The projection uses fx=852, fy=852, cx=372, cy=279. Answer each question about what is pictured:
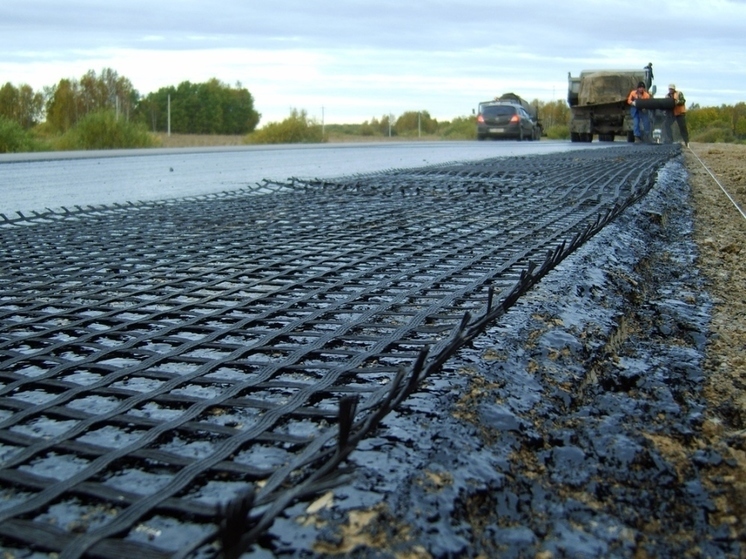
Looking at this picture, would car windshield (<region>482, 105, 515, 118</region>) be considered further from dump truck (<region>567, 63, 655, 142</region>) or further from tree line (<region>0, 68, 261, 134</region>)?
tree line (<region>0, 68, 261, 134</region>)

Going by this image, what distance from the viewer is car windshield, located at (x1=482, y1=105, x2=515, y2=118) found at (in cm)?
3041

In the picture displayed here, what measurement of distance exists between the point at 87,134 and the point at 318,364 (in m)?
19.8

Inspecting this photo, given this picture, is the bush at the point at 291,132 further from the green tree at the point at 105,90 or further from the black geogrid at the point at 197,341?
the black geogrid at the point at 197,341

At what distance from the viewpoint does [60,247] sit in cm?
389

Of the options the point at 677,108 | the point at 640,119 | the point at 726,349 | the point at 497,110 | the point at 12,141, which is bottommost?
the point at 726,349

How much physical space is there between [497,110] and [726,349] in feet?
94.5

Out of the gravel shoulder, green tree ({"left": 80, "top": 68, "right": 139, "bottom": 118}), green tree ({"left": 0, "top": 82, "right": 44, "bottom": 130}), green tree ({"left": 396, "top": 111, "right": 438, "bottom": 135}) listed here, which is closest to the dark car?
green tree ({"left": 80, "top": 68, "right": 139, "bottom": 118})

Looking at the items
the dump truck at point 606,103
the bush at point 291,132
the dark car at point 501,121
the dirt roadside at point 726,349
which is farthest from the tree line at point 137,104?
the dirt roadside at point 726,349

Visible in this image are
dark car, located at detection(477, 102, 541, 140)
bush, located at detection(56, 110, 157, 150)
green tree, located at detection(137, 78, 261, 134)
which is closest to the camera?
bush, located at detection(56, 110, 157, 150)

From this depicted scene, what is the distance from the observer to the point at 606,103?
24.2 m

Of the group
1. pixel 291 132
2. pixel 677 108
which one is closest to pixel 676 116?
pixel 677 108

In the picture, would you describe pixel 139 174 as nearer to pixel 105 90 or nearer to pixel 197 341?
pixel 197 341

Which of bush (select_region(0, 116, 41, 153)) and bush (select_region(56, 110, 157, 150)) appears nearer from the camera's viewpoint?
bush (select_region(0, 116, 41, 153))

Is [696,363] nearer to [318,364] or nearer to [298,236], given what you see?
[318,364]
